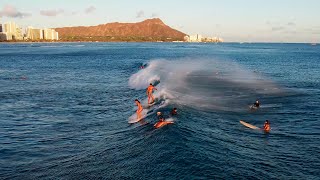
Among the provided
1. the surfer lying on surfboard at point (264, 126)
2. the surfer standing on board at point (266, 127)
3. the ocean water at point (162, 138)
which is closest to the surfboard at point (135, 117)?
the ocean water at point (162, 138)

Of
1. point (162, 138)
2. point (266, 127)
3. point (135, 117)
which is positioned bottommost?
point (135, 117)

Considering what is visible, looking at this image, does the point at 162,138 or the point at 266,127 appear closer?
the point at 162,138

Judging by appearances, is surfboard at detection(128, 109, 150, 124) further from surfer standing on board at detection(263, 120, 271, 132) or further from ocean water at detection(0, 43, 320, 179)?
surfer standing on board at detection(263, 120, 271, 132)

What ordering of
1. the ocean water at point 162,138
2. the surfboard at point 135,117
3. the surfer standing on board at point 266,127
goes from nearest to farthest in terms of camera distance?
the ocean water at point 162,138, the surfer standing on board at point 266,127, the surfboard at point 135,117

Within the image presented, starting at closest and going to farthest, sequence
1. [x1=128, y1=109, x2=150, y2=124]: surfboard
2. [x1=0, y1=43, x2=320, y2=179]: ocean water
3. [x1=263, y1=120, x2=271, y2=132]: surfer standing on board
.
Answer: [x1=0, y1=43, x2=320, y2=179]: ocean water
[x1=263, y1=120, x2=271, y2=132]: surfer standing on board
[x1=128, y1=109, x2=150, y2=124]: surfboard

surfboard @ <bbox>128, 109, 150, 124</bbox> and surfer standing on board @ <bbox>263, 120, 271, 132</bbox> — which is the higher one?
surfer standing on board @ <bbox>263, 120, 271, 132</bbox>

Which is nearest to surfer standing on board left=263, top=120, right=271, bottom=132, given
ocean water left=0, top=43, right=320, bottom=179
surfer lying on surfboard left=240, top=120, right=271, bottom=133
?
surfer lying on surfboard left=240, top=120, right=271, bottom=133

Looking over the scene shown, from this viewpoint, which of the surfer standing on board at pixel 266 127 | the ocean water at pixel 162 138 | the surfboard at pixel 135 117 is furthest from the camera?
the surfboard at pixel 135 117

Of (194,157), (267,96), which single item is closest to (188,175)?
(194,157)

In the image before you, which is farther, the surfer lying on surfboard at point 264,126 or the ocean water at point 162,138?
the surfer lying on surfboard at point 264,126

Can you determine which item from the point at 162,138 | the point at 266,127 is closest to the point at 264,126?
the point at 266,127

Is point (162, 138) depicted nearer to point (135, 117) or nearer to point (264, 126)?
point (135, 117)

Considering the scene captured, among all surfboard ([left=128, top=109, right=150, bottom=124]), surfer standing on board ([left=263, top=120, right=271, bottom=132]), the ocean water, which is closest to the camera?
the ocean water

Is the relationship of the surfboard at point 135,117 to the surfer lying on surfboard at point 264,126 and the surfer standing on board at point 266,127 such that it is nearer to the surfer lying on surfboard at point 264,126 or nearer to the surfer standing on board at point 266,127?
the surfer lying on surfboard at point 264,126
